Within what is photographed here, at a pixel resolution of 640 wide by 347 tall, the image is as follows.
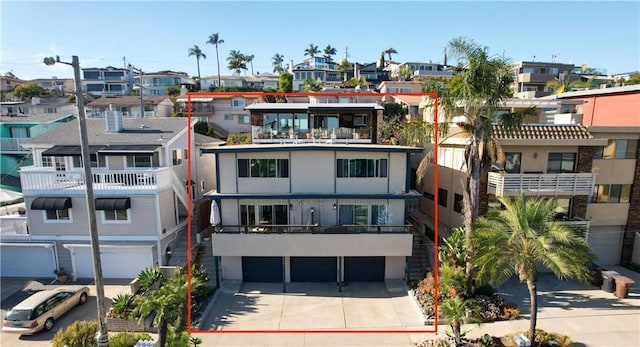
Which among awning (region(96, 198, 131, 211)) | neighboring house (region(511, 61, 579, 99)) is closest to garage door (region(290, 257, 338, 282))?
awning (region(96, 198, 131, 211))

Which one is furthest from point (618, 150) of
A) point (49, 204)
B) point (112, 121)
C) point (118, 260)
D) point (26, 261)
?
point (26, 261)

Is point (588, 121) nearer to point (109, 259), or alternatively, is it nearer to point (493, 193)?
point (493, 193)

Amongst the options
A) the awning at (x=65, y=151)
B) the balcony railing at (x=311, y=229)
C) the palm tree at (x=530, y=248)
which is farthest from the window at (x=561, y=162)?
the awning at (x=65, y=151)

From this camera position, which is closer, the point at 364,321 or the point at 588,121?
the point at 364,321

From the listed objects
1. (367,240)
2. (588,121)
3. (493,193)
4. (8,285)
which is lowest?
(8,285)

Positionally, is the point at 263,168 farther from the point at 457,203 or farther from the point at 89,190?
the point at 457,203

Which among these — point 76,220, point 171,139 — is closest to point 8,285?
point 76,220
